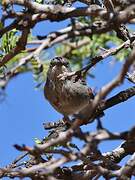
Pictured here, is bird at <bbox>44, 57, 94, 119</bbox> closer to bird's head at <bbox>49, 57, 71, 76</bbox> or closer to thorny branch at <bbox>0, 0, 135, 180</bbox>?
bird's head at <bbox>49, 57, 71, 76</bbox>

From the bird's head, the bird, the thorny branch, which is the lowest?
the thorny branch

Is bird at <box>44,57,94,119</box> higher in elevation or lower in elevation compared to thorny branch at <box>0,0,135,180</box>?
higher

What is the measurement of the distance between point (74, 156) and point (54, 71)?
2864mm

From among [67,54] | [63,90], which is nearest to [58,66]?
[63,90]

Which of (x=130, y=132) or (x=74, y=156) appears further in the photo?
(x=74, y=156)

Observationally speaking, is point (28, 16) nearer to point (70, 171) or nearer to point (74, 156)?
point (74, 156)

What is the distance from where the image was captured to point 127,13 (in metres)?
2.30

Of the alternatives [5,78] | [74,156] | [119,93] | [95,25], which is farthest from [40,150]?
[119,93]

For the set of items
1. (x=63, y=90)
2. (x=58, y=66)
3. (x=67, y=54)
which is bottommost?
(x=67, y=54)

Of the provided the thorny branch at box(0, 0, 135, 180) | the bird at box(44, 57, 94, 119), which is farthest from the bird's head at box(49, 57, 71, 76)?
the thorny branch at box(0, 0, 135, 180)

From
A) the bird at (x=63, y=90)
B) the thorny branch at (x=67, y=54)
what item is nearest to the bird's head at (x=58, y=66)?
the bird at (x=63, y=90)

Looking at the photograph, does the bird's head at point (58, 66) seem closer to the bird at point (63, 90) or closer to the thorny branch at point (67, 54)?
the bird at point (63, 90)

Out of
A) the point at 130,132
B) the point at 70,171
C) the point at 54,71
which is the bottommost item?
the point at 130,132

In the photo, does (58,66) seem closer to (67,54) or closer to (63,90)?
(63,90)
